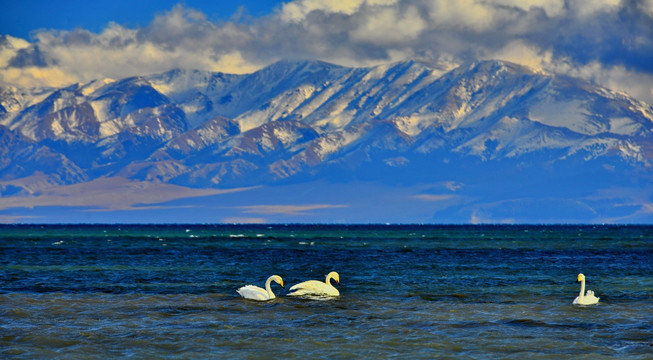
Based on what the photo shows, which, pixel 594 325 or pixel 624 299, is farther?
pixel 624 299

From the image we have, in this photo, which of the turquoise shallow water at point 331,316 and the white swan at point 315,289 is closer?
the turquoise shallow water at point 331,316

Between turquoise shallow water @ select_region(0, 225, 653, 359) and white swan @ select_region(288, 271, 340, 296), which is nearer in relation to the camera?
turquoise shallow water @ select_region(0, 225, 653, 359)

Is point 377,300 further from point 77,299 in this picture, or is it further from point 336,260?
point 336,260

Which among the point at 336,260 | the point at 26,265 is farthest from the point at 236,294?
the point at 336,260

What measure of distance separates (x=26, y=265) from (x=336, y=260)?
1084 inches

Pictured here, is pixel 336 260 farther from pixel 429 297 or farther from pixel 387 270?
pixel 429 297

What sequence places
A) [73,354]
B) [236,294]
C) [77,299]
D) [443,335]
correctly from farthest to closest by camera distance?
[236,294], [77,299], [443,335], [73,354]

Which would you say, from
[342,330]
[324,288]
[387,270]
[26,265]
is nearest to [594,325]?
[342,330]

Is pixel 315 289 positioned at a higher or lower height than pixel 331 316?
higher

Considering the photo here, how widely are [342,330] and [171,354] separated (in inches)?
289

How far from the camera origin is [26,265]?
75.5 m

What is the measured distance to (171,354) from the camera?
104 ft

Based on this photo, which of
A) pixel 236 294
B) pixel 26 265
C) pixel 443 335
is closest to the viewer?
pixel 443 335

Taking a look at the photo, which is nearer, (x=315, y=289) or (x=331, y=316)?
(x=331, y=316)
